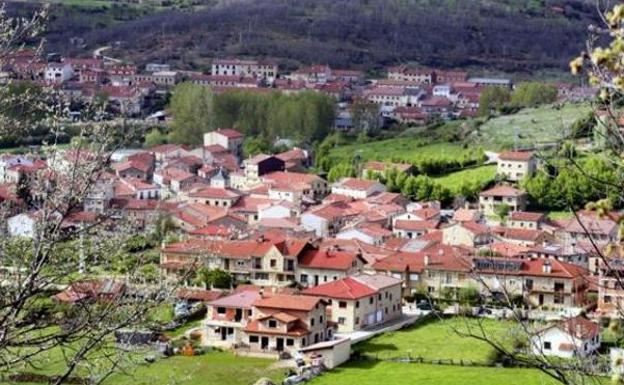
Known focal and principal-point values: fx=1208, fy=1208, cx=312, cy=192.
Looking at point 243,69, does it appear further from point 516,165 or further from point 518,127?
point 516,165

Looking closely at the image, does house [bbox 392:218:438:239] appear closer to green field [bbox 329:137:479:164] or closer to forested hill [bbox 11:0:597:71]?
green field [bbox 329:137:479:164]

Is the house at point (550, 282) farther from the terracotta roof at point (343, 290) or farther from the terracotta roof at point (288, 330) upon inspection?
the terracotta roof at point (288, 330)

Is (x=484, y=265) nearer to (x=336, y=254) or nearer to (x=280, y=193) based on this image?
(x=336, y=254)

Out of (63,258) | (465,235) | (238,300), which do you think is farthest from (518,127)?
(63,258)

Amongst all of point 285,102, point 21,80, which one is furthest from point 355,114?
point 21,80

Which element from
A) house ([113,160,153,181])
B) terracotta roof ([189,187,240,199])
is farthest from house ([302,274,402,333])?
house ([113,160,153,181])

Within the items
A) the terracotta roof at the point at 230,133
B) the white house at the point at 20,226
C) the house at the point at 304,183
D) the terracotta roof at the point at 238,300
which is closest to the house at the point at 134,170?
the house at the point at 304,183
